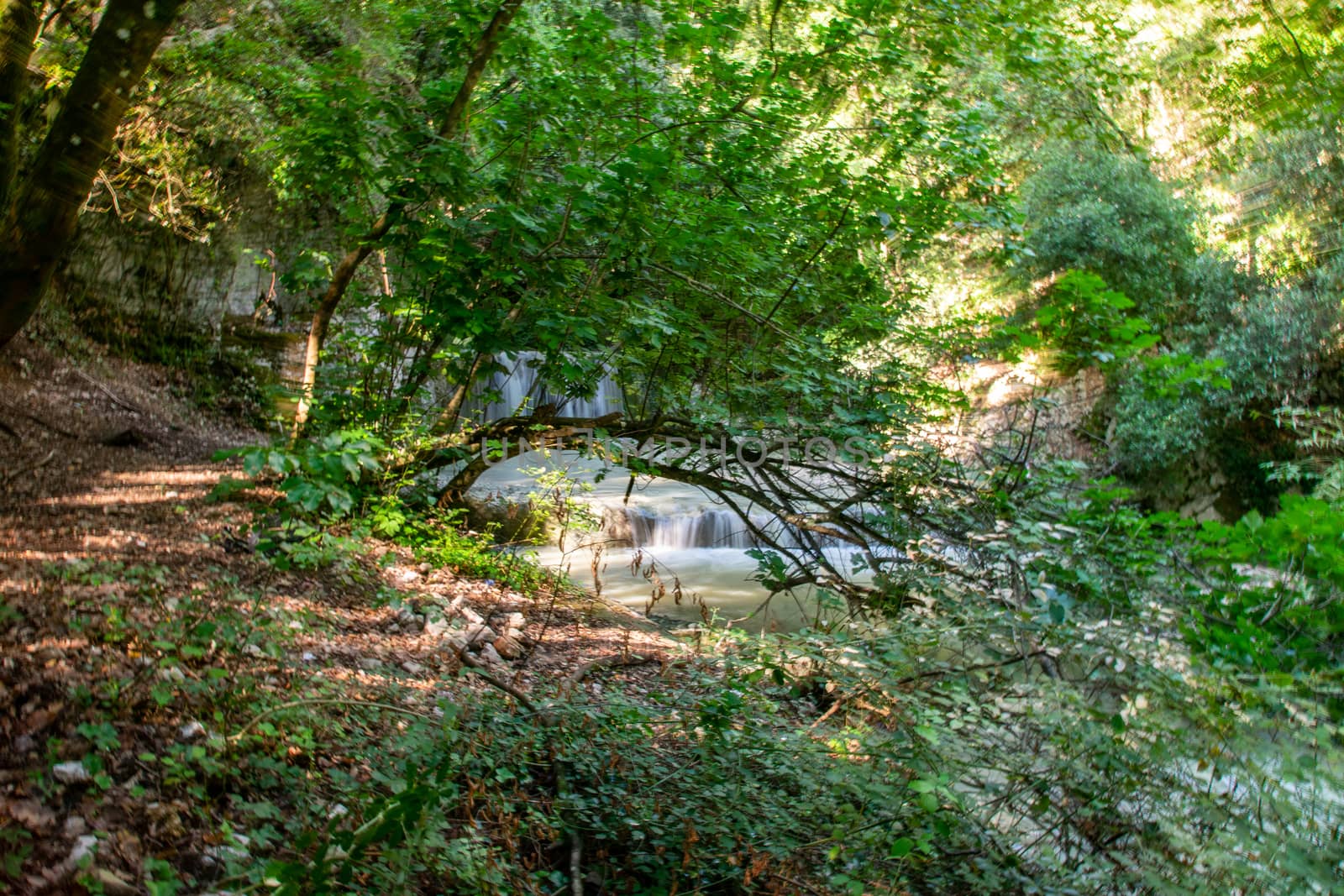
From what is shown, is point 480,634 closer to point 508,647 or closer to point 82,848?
point 508,647

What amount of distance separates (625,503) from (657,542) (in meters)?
5.68

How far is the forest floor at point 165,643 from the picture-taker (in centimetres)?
244

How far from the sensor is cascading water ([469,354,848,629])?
329 inches

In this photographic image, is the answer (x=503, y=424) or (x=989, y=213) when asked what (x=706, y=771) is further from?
(x=989, y=213)

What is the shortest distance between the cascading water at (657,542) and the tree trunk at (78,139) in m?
4.76

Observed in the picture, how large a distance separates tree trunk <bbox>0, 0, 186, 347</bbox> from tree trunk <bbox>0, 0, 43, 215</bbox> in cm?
19

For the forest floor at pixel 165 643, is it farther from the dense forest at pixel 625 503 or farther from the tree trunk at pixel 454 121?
the tree trunk at pixel 454 121

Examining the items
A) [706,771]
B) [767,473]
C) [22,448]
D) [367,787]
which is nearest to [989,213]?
[767,473]

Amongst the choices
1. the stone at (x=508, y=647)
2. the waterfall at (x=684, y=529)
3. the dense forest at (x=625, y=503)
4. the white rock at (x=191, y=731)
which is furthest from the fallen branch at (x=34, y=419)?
the waterfall at (x=684, y=529)

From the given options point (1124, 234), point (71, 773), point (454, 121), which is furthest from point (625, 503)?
point (1124, 234)

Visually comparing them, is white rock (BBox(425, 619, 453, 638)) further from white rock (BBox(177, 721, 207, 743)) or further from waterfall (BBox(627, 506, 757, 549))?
waterfall (BBox(627, 506, 757, 549))

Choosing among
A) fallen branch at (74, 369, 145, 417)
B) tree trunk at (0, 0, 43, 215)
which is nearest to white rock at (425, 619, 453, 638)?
tree trunk at (0, 0, 43, 215)

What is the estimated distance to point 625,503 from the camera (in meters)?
5.20

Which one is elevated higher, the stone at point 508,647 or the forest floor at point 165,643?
the forest floor at point 165,643
